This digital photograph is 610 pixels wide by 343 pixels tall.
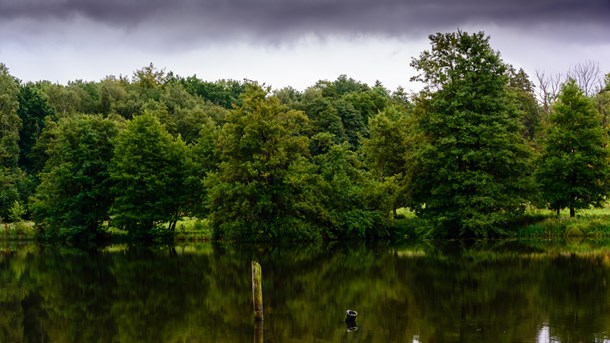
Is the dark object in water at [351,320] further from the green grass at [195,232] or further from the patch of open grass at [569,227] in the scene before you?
the green grass at [195,232]

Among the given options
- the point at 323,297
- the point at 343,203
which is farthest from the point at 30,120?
the point at 323,297

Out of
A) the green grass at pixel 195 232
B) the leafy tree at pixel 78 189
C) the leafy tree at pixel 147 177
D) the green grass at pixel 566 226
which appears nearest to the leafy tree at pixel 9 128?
the leafy tree at pixel 78 189

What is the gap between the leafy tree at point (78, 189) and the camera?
5469cm

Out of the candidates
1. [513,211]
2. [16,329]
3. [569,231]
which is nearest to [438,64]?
[513,211]

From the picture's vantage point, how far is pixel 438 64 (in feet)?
160

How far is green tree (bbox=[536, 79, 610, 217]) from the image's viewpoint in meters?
45.8

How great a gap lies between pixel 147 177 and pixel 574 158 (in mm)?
31831

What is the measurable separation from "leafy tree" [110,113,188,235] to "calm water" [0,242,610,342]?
44.9ft

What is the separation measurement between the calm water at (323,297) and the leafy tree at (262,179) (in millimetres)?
8342

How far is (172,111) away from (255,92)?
50943 mm

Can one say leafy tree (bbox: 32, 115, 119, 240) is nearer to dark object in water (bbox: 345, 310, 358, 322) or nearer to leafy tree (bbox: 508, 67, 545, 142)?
dark object in water (bbox: 345, 310, 358, 322)

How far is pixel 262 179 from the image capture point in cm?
4769

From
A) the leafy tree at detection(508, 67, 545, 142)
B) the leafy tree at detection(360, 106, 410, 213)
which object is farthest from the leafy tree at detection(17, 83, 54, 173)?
the leafy tree at detection(508, 67, 545, 142)

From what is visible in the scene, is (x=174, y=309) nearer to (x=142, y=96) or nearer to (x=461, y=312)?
(x=461, y=312)
